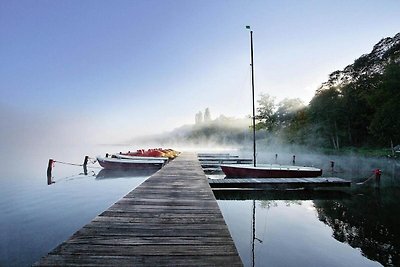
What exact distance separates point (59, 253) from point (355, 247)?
28.8 feet

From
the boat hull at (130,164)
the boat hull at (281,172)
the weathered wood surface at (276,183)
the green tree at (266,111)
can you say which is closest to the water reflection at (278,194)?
the weathered wood surface at (276,183)

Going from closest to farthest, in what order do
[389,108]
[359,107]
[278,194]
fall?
[278,194] → [389,108] → [359,107]

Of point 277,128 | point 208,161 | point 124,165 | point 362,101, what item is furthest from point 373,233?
point 277,128

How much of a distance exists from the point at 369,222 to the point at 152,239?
10.5 meters

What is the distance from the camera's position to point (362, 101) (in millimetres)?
52531

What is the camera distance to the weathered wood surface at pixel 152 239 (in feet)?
11.5

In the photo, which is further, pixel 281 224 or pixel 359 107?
pixel 359 107

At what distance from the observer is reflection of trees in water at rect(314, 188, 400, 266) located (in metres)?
7.75

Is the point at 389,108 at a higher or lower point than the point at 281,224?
higher

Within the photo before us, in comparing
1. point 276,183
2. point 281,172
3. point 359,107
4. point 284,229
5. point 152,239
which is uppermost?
point 359,107

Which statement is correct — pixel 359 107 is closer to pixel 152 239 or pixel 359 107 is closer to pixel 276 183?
pixel 276 183

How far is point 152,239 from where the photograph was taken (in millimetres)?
4324

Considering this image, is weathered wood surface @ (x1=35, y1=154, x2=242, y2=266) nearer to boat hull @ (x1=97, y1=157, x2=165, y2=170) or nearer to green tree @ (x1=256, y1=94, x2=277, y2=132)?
boat hull @ (x1=97, y1=157, x2=165, y2=170)

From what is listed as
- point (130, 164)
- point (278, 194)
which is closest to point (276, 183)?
point (278, 194)
